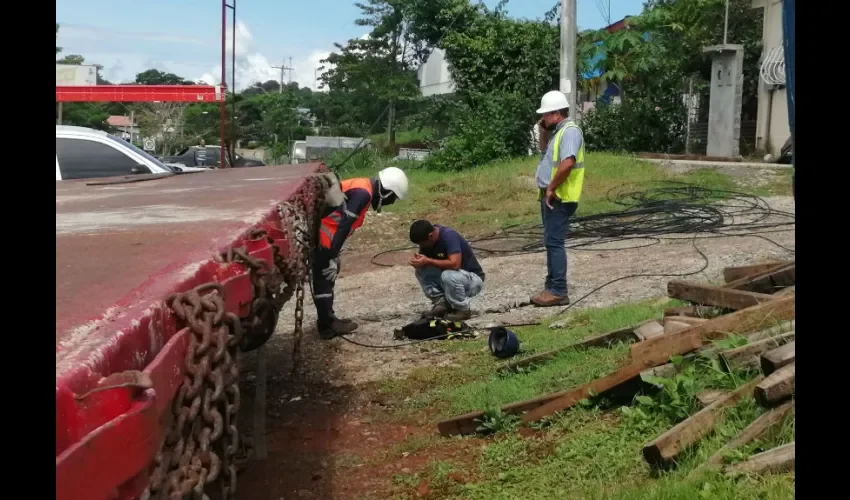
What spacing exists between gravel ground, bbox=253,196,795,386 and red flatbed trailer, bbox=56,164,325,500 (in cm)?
332

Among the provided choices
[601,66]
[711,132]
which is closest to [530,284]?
[711,132]

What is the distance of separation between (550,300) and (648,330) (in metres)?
2.15

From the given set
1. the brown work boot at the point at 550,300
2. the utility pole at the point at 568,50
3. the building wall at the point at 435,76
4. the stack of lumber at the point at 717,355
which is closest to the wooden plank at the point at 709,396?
the stack of lumber at the point at 717,355

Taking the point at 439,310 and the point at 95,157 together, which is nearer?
the point at 439,310

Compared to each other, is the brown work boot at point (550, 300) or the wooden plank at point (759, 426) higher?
the wooden plank at point (759, 426)

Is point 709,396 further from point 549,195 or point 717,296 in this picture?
point 549,195

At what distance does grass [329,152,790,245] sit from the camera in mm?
13375

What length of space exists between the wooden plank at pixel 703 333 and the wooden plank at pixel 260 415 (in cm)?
201

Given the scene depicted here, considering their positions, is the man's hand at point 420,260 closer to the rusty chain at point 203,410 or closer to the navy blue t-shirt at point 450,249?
the navy blue t-shirt at point 450,249

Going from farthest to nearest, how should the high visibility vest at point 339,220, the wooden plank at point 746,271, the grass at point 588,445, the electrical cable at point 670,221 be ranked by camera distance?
1. the electrical cable at point 670,221
2. the high visibility vest at point 339,220
3. the wooden plank at point 746,271
4. the grass at point 588,445

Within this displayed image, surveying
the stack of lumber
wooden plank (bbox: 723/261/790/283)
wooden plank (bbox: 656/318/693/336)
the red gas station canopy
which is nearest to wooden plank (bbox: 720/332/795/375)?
the stack of lumber

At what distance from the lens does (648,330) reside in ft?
17.2

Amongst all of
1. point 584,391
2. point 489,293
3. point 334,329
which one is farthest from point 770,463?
point 489,293

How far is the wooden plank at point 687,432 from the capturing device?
3.42 metres
